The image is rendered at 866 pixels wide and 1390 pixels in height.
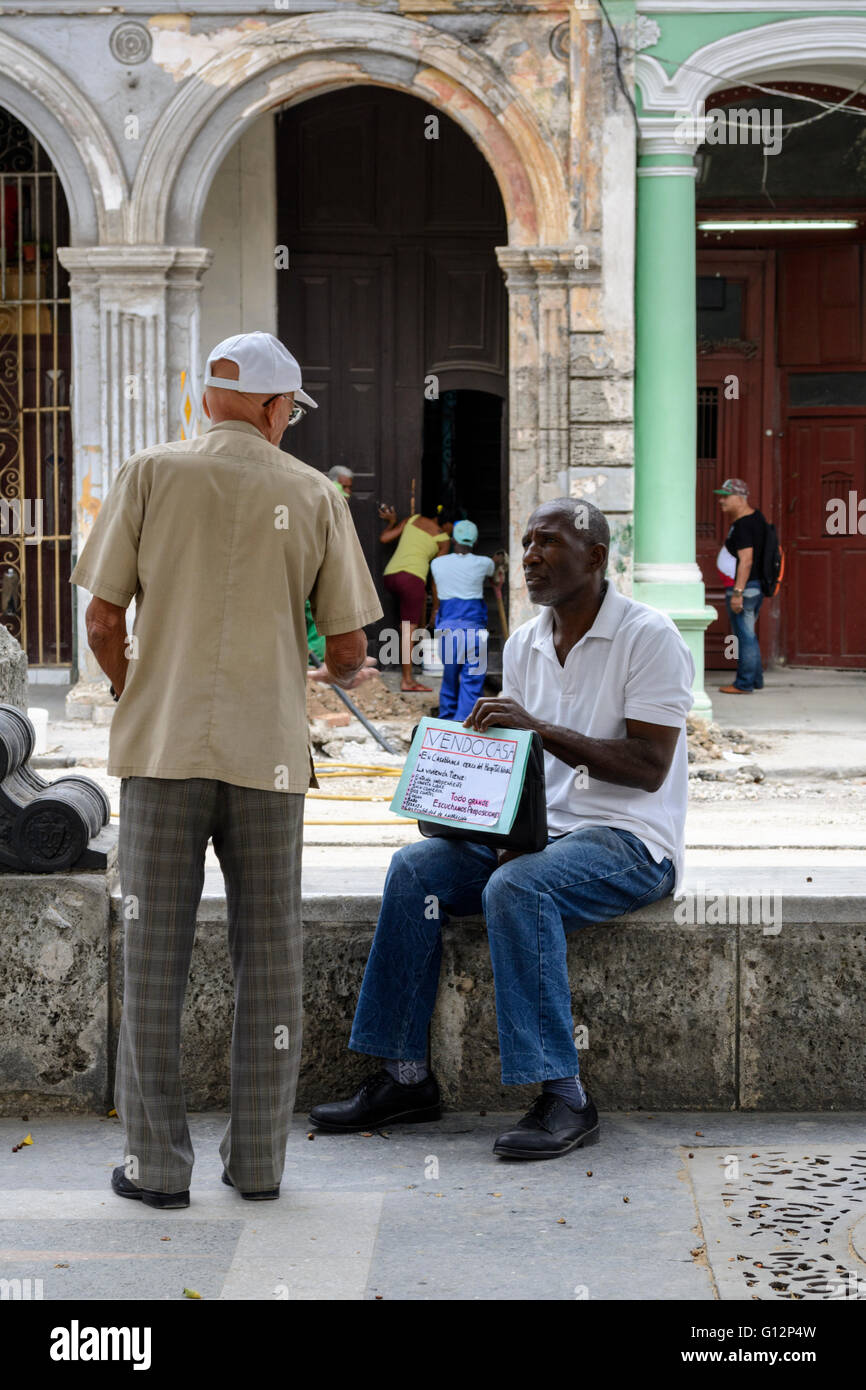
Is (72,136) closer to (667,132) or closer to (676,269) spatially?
(667,132)

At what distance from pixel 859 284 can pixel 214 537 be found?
1305 centimetres

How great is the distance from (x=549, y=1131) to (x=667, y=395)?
29.3 ft

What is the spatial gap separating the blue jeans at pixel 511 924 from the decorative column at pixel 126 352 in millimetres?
8414

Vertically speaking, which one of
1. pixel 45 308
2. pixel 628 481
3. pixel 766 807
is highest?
pixel 45 308

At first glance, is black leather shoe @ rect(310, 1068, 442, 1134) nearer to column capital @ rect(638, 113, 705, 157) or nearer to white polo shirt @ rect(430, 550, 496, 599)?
white polo shirt @ rect(430, 550, 496, 599)

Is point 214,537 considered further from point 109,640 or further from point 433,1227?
point 433,1227

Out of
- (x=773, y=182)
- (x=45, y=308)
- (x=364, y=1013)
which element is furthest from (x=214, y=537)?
(x=773, y=182)

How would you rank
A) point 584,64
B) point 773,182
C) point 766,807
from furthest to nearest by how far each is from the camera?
point 773,182, point 584,64, point 766,807

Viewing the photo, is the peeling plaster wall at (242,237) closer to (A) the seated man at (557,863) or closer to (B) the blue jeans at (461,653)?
(B) the blue jeans at (461,653)

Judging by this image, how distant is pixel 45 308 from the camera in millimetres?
14164

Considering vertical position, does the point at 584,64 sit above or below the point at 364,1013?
above

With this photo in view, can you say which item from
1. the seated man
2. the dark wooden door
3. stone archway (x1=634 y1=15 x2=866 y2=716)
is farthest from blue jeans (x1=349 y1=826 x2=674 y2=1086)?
the dark wooden door

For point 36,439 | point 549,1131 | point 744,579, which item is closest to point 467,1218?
point 549,1131

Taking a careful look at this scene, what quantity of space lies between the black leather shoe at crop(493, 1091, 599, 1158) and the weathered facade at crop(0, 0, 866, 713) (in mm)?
8099
